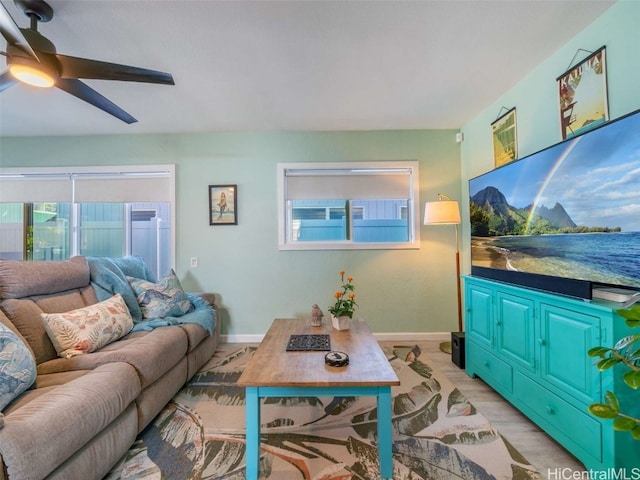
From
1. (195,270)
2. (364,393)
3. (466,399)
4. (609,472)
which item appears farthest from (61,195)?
(609,472)

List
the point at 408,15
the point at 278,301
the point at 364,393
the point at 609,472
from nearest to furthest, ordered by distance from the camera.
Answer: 1. the point at 609,472
2. the point at 364,393
3. the point at 408,15
4. the point at 278,301

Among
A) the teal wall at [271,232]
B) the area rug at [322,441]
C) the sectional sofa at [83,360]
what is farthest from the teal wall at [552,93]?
the sectional sofa at [83,360]

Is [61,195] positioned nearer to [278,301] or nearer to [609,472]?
[278,301]

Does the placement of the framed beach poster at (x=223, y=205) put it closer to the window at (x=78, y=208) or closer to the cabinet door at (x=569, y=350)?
the window at (x=78, y=208)

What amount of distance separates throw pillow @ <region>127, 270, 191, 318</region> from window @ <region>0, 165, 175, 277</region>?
0.74 meters

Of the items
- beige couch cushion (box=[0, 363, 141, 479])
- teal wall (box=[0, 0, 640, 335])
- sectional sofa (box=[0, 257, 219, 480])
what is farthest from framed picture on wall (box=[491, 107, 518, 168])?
beige couch cushion (box=[0, 363, 141, 479])

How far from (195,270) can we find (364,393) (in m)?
2.66

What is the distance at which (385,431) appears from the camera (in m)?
1.34

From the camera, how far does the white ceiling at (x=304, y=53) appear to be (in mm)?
1560

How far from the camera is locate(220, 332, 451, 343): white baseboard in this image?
10.5 ft

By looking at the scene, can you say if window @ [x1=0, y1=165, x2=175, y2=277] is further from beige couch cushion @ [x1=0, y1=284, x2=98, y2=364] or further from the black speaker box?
the black speaker box

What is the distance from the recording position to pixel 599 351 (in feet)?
3.33

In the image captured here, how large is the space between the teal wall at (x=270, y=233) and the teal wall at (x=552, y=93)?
34cm

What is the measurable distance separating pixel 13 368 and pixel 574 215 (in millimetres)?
3038
